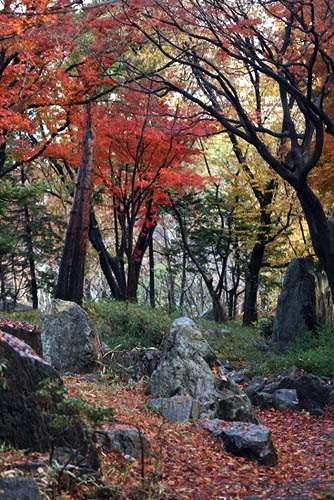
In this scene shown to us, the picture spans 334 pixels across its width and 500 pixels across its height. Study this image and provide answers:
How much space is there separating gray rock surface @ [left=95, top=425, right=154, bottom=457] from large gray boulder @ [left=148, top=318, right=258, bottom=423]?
227cm

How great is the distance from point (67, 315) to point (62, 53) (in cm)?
654

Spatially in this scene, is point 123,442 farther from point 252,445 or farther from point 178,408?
point 178,408

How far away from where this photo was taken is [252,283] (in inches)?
805

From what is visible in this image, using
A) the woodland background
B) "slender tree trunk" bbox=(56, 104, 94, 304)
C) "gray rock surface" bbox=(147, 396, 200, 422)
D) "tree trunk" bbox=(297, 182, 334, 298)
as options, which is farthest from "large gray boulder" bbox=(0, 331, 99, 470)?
Result: "slender tree trunk" bbox=(56, 104, 94, 304)

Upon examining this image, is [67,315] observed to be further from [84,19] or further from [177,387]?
[84,19]

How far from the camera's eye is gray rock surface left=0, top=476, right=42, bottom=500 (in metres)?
2.91

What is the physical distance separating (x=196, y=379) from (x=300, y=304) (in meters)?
6.28

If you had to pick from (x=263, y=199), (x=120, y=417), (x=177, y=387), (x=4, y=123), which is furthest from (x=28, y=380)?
(x=263, y=199)

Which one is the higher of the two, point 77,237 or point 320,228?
point 77,237

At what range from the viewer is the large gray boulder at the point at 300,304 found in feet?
43.2

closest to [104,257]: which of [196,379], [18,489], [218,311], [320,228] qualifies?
[218,311]

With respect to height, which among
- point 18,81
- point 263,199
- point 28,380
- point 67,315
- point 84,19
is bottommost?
point 28,380

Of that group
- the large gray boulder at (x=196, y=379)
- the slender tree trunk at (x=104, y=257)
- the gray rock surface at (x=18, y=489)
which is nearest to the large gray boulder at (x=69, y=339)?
the large gray boulder at (x=196, y=379)

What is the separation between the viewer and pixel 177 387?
7.61m
